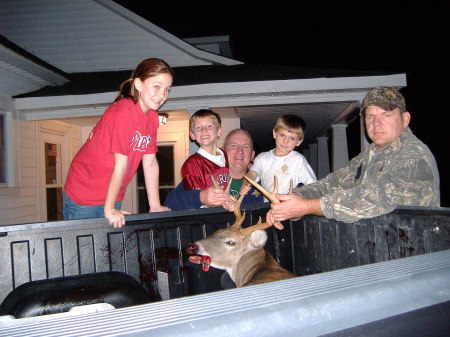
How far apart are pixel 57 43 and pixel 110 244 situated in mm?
8805

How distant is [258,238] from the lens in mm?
3580

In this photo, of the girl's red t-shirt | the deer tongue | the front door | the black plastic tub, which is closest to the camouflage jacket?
the black plastic tub

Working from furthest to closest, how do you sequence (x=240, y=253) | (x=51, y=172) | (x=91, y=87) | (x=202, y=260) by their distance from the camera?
(x=51, y=172)
(x=91, y=87)
(x=240, y=253)
(x=202, y=260)

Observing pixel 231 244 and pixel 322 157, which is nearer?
pixel 231 244

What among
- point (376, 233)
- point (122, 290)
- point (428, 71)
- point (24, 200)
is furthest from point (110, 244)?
point (428, 71)

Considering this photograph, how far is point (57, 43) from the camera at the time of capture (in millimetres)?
10008

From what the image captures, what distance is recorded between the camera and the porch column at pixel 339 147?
11305 millimetres

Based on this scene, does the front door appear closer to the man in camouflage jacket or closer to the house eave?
the house eave

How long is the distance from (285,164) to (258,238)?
1.34 meters

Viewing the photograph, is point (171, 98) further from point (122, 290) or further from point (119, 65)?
point (122, 290)

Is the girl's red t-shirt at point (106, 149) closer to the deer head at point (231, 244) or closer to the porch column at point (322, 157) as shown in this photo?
the deer head at point (231, 244)

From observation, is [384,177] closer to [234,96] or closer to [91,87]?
[234,96]

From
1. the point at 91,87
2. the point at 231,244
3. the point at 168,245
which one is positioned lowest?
the point at 231,244

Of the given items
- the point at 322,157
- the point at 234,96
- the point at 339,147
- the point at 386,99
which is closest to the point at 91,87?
the point at 234,96
